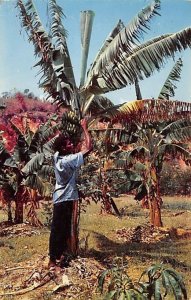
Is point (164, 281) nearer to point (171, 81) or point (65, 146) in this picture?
point (65, 146)

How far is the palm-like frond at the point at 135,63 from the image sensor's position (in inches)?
160

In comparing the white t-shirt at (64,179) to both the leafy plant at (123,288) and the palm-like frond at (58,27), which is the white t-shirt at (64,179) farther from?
the leafy plant at (123,288)

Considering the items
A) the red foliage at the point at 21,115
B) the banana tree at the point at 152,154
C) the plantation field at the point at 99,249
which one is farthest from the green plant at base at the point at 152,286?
the banana tree at the point at 152,154

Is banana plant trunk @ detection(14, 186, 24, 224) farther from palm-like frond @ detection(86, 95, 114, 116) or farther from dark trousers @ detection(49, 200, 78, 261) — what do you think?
palm-like frond @ detection(86, 95, 114, 116)

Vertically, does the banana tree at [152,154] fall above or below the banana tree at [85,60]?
below

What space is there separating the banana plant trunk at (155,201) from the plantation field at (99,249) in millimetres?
80

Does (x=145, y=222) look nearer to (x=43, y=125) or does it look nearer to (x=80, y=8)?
(x=43, y=125)

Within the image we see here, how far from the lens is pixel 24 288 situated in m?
3.84

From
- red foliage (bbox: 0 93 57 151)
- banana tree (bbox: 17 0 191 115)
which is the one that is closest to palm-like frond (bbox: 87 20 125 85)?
banana tree (bbox: 17 0 191 115)

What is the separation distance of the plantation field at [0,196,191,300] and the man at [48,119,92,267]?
12 cm

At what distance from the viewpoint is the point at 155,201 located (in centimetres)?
595

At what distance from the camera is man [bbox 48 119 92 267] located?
13.2ft

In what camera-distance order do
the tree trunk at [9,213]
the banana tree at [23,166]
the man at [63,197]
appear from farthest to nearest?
the tree trunk at [9,213], the banana tree at [23,166], the man at [63,197]

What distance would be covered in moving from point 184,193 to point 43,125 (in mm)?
1708
